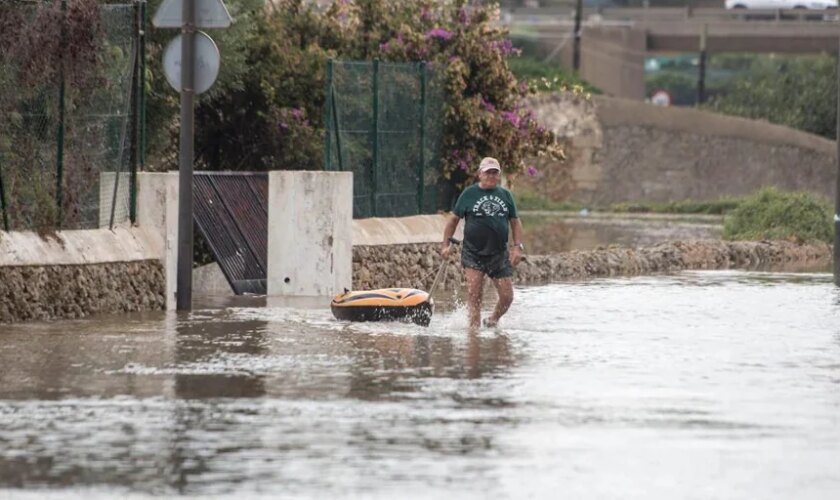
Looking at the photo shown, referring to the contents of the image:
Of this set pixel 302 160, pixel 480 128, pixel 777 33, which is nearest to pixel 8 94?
pixel 302 160

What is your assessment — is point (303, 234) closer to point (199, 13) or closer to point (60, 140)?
point (199, 13)

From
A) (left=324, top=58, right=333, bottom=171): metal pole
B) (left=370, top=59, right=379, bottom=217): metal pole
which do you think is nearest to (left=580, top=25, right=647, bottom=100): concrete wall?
(left=370, top=59, right=379, bottom=217): metal pole

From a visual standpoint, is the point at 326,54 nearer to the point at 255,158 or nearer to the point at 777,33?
the point at 255,158

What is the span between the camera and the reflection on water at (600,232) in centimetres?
3691

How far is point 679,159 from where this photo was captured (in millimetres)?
58000

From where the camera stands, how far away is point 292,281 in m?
23.2

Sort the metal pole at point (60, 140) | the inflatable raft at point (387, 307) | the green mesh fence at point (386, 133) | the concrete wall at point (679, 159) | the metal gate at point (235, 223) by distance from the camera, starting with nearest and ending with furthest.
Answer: the inflatable raft at point (387, 307)
the metal pole at point (60, 140)
the metal gate at point (235, 223)
the green mesh fence at point (386, 133)
the concrete wall at point (679, 159)

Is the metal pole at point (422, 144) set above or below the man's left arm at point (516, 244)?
above

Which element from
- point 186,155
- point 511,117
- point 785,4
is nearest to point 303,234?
point 186,155

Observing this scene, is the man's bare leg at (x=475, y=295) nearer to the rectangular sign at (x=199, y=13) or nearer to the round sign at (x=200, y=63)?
the round sign at (x=200, y=63)

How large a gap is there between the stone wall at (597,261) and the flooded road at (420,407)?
417cm

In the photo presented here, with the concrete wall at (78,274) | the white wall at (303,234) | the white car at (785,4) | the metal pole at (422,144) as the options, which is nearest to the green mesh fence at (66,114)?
the concrete wall at (78,274)

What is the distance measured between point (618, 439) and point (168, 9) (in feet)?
32.0

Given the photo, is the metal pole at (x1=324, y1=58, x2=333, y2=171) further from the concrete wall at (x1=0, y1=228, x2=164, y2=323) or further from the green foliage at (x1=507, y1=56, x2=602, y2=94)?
Result: the green foliage at (x1=507, y1=56, x2=602, y2=94)
